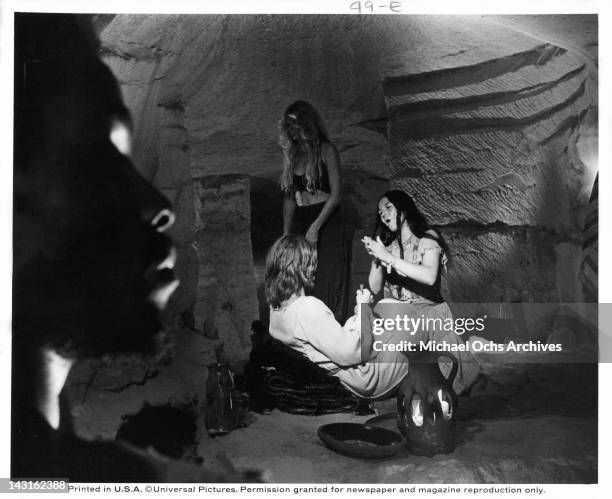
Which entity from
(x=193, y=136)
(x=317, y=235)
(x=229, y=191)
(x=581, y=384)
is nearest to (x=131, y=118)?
(x=193, y=136)

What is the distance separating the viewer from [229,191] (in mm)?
3496

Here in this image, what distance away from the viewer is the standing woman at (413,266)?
3.41 m

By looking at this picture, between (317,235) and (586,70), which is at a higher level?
(586,70)

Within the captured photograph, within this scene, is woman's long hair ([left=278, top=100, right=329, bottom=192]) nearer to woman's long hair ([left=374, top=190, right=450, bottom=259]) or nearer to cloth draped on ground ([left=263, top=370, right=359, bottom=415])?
woman's long hair ([left=374, top=190, right=450, bottom=259])

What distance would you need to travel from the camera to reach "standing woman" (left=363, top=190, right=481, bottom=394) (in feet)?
11.2

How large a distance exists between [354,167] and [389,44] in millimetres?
650

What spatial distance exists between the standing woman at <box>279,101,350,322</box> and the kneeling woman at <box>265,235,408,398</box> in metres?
0.06

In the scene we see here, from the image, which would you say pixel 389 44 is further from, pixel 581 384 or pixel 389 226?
pixel 581 384

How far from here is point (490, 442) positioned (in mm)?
3404

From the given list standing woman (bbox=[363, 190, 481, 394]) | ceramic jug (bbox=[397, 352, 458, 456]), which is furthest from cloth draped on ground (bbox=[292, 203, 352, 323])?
ceramic jug (bbox=[397, 352, 458, 456])

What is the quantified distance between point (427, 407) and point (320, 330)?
0.64 m

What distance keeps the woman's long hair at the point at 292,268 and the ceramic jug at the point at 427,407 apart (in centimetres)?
69

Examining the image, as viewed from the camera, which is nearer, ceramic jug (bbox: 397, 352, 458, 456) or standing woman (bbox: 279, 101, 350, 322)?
ceramic jug (bbox: 397, 352, 458, 456)

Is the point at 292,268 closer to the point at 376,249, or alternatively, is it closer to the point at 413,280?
the point at 376,249
